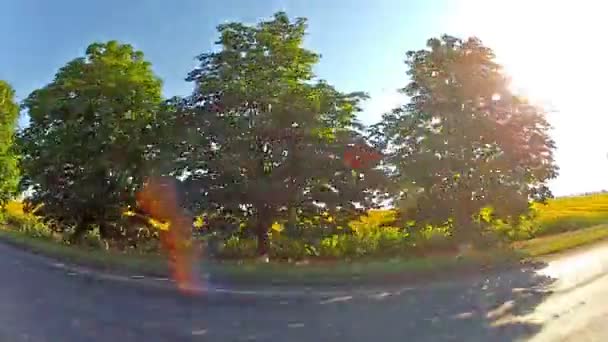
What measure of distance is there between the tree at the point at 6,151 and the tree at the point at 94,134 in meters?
15.2

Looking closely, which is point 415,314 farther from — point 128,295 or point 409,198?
point 409,198

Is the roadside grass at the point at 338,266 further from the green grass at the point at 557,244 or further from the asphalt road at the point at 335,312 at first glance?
the asphalt road at the point at 335,312

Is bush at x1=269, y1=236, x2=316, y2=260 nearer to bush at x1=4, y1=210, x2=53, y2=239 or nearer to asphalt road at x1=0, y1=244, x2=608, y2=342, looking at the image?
asphalt road at x1=0, y1=244, x2=608, y2=342

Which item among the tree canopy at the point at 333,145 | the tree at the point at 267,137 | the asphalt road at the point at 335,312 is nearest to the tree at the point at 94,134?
the tree canopy at the point at 333,145

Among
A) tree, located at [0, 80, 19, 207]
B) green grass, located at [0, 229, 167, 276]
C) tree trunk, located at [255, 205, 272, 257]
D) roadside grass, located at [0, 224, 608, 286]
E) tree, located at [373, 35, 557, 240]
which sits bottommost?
roadside grass, located at [0, 224, 608, 286]

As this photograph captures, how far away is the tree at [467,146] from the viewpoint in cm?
1614

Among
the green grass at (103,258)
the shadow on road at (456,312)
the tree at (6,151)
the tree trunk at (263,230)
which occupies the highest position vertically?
the tree at (6,151)

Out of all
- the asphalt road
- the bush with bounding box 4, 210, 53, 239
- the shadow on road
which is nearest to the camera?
the shadow on road

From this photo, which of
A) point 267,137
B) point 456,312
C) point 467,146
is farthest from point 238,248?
point 456,312

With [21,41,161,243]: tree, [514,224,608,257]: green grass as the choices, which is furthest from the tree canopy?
[21,41,161,243]: tree

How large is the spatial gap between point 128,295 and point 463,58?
12.3 m

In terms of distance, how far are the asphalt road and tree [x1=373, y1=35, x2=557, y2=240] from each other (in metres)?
4.18

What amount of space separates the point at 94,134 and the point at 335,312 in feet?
49.3

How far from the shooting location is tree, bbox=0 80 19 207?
36.3 meters
